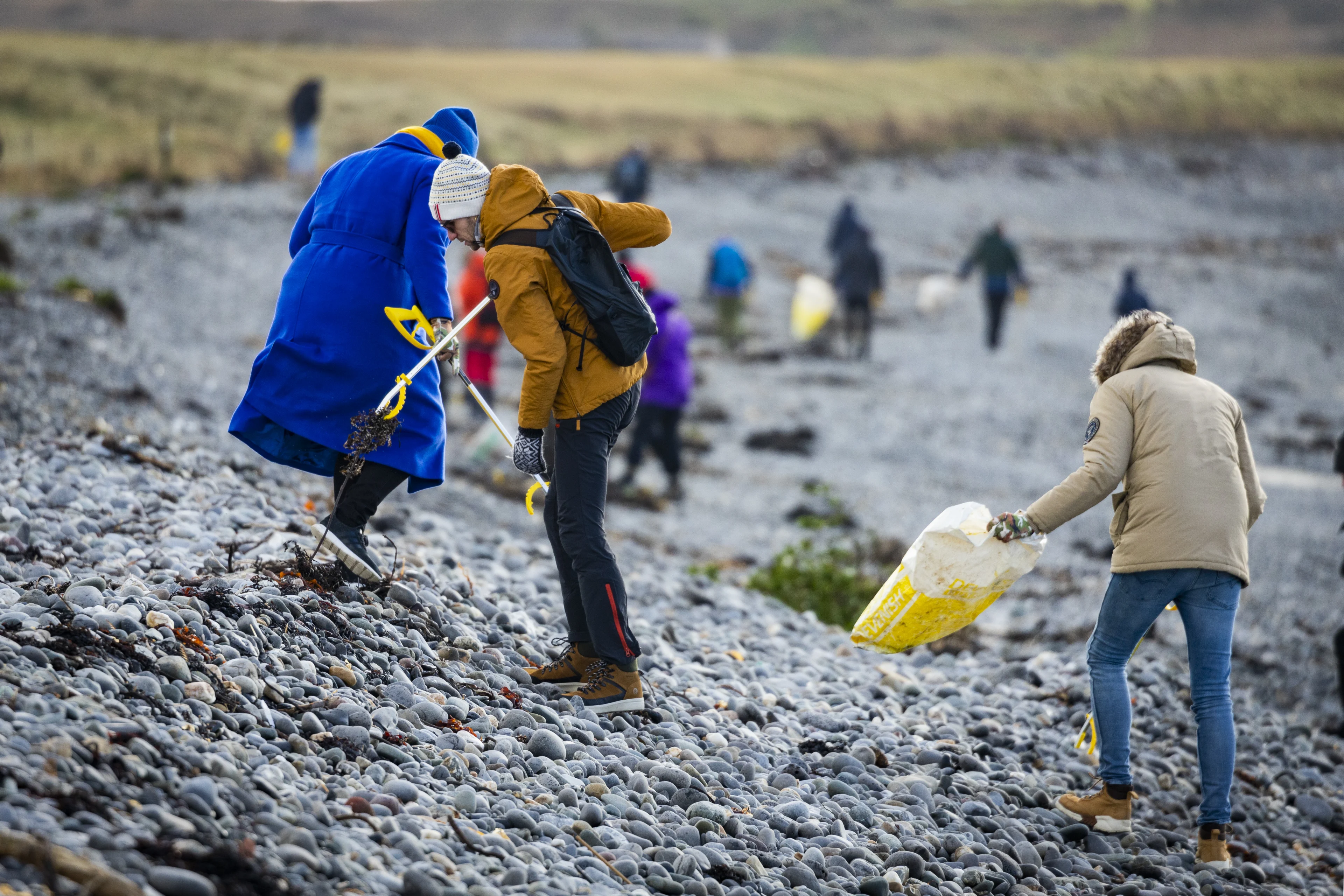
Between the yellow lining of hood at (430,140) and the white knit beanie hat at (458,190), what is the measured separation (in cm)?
58

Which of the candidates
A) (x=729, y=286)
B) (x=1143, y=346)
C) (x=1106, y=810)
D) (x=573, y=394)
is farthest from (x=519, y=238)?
(x=729, y=286)

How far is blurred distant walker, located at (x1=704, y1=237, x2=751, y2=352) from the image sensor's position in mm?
18344

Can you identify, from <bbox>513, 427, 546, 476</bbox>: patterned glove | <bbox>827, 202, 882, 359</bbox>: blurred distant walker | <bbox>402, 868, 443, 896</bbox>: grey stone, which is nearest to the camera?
<bbox>402, 868, 443, 896</bbox>: grey stone

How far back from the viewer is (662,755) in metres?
4.49

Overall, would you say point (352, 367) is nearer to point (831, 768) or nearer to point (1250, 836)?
point (831, 768)

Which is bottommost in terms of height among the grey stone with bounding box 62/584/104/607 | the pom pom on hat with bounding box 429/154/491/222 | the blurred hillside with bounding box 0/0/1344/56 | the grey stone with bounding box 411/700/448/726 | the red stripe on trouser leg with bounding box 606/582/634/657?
the grey stone with bounding box 411/700/448/726

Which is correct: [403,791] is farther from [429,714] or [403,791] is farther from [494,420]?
[494,420]

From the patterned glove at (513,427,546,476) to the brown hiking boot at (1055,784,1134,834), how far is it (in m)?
2.73

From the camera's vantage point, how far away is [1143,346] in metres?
4.62

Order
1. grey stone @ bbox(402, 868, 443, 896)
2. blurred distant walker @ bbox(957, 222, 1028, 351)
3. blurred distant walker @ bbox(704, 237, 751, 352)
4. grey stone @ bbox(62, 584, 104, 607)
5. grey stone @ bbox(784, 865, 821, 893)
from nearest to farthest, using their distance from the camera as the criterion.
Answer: grey stone @ bbox(402, 868, 443, 896) → grey stone @ bbox(784, 865, 821, 893) → grey stone @ bbox(62, 584, 104, 607) → blurred distant walker @ bbox(704, 237, 751, 352) → blurred distant walker @ bbox(957, 222, 1028, 351)

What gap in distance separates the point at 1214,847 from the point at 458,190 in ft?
13.3

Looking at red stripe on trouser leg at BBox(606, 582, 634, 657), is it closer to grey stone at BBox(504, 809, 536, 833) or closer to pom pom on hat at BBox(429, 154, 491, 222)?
grey stone at BBox(504, 809, 536, 833)

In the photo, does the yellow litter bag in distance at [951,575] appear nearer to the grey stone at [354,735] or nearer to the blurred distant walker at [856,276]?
the grey stone at [354,735]

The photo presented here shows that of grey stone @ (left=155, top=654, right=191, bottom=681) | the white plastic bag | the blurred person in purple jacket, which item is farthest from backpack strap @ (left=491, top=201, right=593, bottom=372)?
the white plastic bag
